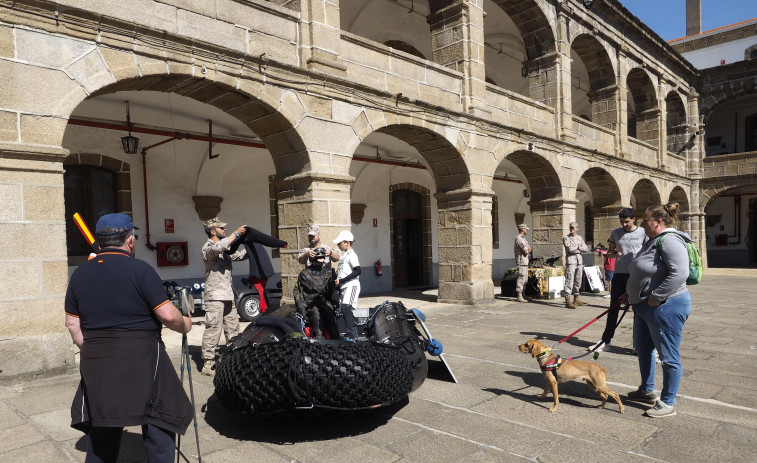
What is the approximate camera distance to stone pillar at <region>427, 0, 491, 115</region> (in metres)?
9.16

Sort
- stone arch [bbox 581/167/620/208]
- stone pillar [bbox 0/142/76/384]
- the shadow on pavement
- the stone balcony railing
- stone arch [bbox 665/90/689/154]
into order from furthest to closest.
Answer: stone arch [bbox 665/90/689/154], the stone balcony railing, stone arch [bbox 581/167/620/208], stone pillar [bbox 0/142/76/384], the shadow on pavement

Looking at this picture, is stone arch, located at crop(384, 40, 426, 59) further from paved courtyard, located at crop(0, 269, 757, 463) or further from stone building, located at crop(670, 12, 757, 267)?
stone building, located at crop(670, 12, 757, 267)

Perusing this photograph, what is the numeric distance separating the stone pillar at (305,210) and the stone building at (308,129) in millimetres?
26

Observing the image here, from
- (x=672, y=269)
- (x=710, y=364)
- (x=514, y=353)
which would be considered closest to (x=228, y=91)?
(x=514, y=353)

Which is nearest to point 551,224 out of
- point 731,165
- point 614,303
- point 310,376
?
point 614,303

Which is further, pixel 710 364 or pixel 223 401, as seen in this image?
pixel 710 364

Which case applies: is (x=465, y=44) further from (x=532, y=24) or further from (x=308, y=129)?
(x=308, y=129)

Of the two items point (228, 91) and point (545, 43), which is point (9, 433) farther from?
point (545, 43)

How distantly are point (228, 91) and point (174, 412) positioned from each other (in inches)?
191

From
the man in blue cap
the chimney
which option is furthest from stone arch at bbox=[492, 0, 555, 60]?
the chimney

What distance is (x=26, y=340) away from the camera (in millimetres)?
4547

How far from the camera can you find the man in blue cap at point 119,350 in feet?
7.14

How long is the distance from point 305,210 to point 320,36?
245 centimetres

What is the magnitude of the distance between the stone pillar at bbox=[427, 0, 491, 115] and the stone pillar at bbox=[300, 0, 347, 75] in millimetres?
2891
